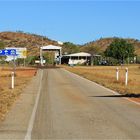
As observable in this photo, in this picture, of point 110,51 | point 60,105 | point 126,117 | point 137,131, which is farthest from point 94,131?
point 110,51

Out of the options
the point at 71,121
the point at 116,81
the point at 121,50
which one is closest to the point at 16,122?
the point at 71,121

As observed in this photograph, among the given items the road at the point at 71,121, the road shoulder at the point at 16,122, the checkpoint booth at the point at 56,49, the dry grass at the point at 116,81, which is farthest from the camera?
the checkpoint booth at the point at 56,49

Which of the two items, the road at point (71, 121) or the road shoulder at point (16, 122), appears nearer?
the road at point (71, 121)

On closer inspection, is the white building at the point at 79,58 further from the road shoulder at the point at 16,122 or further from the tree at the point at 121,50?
the road shoulder at the point at 16,122

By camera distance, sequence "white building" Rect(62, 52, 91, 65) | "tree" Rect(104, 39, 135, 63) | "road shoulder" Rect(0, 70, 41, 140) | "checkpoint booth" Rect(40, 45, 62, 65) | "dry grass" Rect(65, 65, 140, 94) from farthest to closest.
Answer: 1. "checkpoint booth" Rect(40, 45, 62, 65)
2. "white building" Rect(62, 52, 91, 65)
3. "tree" Rect(104, 39, 135, 63)
4. "dry grass" Rect(65, 65, 140, 94)
5. "road shoulder" Rect(0, 70, 41, 140)

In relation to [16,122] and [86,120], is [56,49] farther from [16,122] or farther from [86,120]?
[16,122]

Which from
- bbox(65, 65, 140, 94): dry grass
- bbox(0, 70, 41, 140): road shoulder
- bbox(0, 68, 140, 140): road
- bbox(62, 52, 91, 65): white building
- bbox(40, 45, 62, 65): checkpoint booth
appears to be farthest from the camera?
bbox(40, 45, 62, 65): checkpoint booth

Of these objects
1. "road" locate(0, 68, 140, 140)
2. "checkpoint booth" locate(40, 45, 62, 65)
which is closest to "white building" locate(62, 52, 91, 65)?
"checkpoint booth" locate(40, 45, 62, 65)

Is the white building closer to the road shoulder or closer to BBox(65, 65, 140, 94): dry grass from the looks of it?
BBox(65, 65, 140, 94): dry grass

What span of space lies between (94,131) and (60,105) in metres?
7.69

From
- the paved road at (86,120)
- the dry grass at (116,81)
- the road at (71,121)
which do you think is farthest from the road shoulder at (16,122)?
the dry grass at (116,81)

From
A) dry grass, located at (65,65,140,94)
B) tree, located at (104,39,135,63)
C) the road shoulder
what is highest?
tree, located at (104,39,135,63)

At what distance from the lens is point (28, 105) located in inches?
816

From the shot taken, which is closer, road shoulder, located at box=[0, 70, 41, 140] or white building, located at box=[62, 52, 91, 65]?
road shoulder, located at box=[0, 70, 41, 140]
